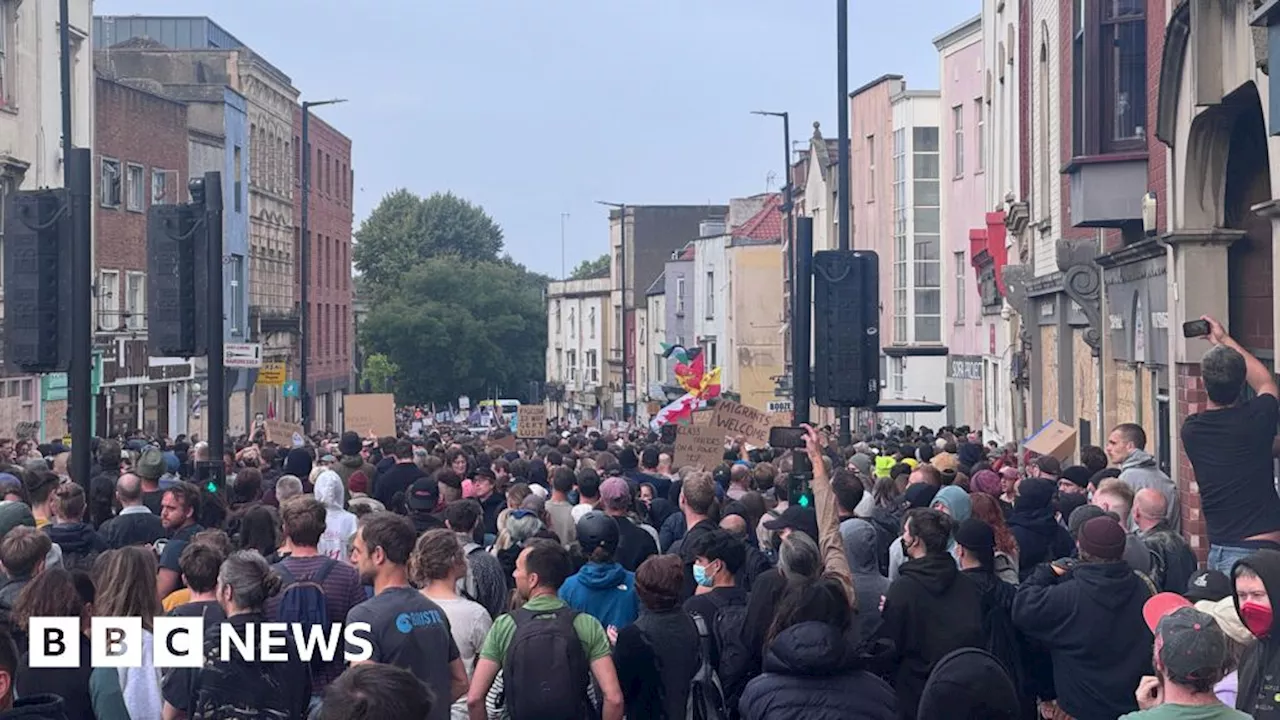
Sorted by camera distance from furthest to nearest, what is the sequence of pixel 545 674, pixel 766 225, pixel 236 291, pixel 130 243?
pixel 766 225
pixel 236 291
pixel 130 243
pixel 545 674

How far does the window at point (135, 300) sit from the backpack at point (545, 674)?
37.2 metres

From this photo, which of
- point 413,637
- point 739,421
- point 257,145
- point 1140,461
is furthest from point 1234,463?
point 257,145

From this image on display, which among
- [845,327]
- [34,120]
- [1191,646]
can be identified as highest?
[34,120]

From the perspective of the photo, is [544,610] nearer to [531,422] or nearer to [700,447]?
[700,447]

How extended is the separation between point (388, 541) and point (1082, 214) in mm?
14315

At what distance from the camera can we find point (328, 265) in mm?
73812

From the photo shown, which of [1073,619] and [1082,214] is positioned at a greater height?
[1082,214]

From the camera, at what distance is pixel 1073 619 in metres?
8.80

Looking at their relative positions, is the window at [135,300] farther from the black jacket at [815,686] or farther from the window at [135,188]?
the black jacket at [815,686]

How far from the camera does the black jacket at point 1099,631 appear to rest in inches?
346

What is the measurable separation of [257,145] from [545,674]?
174ft

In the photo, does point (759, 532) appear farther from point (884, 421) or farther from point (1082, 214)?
point (884, 421)

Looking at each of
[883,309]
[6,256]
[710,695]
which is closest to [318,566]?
[710,695]

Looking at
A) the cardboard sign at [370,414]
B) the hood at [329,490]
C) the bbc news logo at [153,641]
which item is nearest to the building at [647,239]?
the cardboard sign at [370,414]
